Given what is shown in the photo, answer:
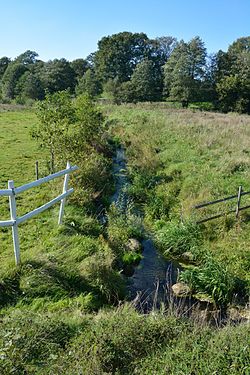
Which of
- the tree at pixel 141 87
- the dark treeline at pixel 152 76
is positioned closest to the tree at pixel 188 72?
the dark treeline at pixel 152 76

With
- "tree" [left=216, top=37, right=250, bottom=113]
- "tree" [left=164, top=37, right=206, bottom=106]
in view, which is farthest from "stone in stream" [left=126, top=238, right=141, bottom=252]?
"tree" [left=164, top=37, right=206, bottom=106]

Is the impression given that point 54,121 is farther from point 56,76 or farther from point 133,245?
point 56,76

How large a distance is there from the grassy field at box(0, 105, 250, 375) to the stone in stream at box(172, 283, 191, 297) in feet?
1.03

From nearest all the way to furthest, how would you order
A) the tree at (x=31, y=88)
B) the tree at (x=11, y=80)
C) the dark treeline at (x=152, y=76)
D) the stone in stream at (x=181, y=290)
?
the stone in stream at (x=181, y=290), the dark treeline at (x=152, y=76), the tree at (x=31, y=88), the tree at (x=11, y=80)

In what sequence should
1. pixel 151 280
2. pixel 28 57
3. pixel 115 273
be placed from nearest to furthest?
A: pixel 115 273 < pixel 151 280 < pixel 28 57

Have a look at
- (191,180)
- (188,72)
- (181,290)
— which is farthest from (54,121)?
(188,72)

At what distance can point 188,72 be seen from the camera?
55.8m

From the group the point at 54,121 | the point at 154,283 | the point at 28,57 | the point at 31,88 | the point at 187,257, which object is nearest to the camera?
the point at 154,283

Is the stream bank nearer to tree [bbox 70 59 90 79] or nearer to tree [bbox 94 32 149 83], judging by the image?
tree [bbox 94 32 149 83]

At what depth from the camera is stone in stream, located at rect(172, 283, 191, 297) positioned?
9.54 m

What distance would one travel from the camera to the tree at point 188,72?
5444 centimetres

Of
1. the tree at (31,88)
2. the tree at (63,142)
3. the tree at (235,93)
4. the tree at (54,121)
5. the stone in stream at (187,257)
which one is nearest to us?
the stone in stream at (187,257)

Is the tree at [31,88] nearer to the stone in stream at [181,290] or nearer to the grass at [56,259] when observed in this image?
the grass at [56,259]

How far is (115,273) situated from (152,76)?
5800 cm
